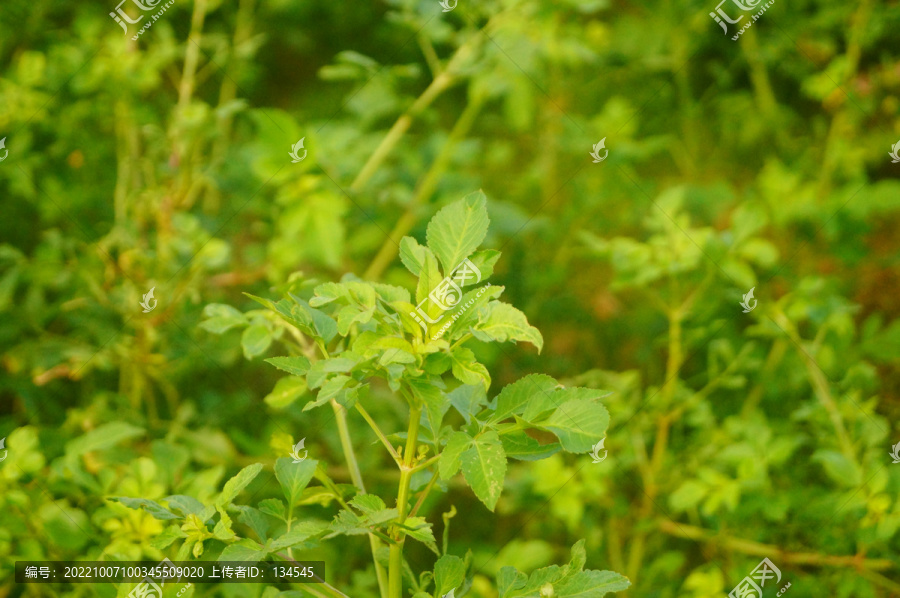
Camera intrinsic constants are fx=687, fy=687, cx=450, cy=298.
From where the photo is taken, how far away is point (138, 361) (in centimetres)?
180

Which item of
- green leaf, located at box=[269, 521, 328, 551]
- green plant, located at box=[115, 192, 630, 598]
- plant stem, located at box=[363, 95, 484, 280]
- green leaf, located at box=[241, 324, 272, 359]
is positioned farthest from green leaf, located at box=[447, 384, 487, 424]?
plant stem, located at box=[363, 95, 484, 280]

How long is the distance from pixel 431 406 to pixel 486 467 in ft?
0.35

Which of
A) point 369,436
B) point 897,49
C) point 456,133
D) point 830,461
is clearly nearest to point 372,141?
point 456,133

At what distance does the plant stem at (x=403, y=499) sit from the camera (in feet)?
2.88

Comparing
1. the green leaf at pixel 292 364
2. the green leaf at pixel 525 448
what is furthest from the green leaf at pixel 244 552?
the green leaf at pixel 525 448

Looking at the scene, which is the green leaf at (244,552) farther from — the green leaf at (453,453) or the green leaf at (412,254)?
the green leaf at (412,254)

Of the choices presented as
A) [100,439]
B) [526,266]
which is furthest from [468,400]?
[526,266]

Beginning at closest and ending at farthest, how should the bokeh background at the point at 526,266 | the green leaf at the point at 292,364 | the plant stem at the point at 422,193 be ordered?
the green leaf at the point at 292,364, the bokeh background at the point at 526,266, the plant stem at the point at 422,193

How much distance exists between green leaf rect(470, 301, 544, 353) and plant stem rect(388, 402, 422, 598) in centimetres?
15

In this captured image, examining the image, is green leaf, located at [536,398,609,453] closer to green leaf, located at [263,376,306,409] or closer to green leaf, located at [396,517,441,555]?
green leaf, located at [396,517,441,555]

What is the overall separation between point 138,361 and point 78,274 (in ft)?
0.95

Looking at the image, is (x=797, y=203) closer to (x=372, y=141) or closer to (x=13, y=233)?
(x=372, y=141)

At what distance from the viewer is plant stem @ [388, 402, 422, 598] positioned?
2.88 feet

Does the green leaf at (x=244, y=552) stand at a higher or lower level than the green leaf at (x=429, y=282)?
lower
